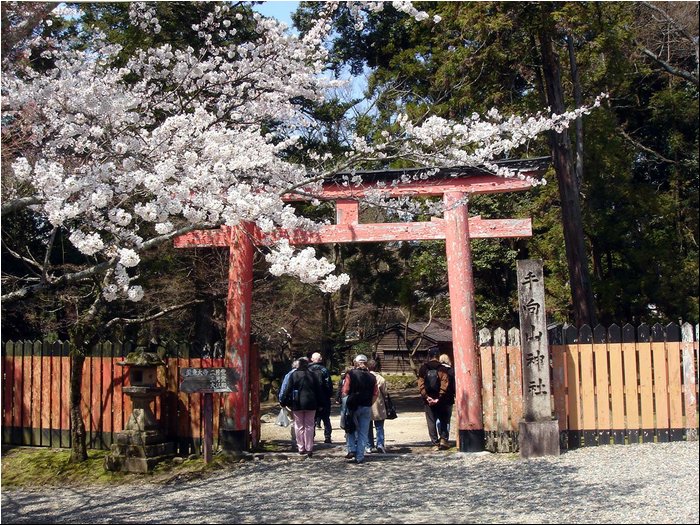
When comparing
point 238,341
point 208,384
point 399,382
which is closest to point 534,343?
point 238,341

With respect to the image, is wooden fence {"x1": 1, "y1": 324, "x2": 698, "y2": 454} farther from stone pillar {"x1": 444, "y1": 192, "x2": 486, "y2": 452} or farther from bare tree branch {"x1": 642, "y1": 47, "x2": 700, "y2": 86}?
bare tree branch {"x1": 642, "y1": 47, "x2": 700, "y2": 86}

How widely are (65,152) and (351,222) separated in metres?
4.23

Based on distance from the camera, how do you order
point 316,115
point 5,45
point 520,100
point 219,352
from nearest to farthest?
1. point 5,45
2. point 219,352
3. point 520,100
4. point 316,115

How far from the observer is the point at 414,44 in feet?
66.6

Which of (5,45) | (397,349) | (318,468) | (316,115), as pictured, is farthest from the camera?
(397,349)

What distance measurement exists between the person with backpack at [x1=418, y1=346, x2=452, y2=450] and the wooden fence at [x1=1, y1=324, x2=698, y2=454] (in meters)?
0.77

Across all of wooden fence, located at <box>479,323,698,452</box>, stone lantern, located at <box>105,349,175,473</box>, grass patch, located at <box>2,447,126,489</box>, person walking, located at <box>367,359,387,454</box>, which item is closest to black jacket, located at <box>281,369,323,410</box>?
person walking, located at <box>367,359,387,454</box>

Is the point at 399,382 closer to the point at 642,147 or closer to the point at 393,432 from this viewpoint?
the point at 642,147

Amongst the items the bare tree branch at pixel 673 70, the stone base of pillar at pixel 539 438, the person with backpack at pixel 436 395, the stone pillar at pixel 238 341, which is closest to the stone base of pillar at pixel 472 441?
the person with backpack at pixel 436 395

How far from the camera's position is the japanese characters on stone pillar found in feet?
31.7

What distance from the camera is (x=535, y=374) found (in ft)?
31.7

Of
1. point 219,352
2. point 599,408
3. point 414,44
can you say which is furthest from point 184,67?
point 414,44

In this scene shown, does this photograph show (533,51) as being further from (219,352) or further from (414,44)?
(219,352)

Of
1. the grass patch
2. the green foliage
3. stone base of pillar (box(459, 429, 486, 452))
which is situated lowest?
the green foliage
